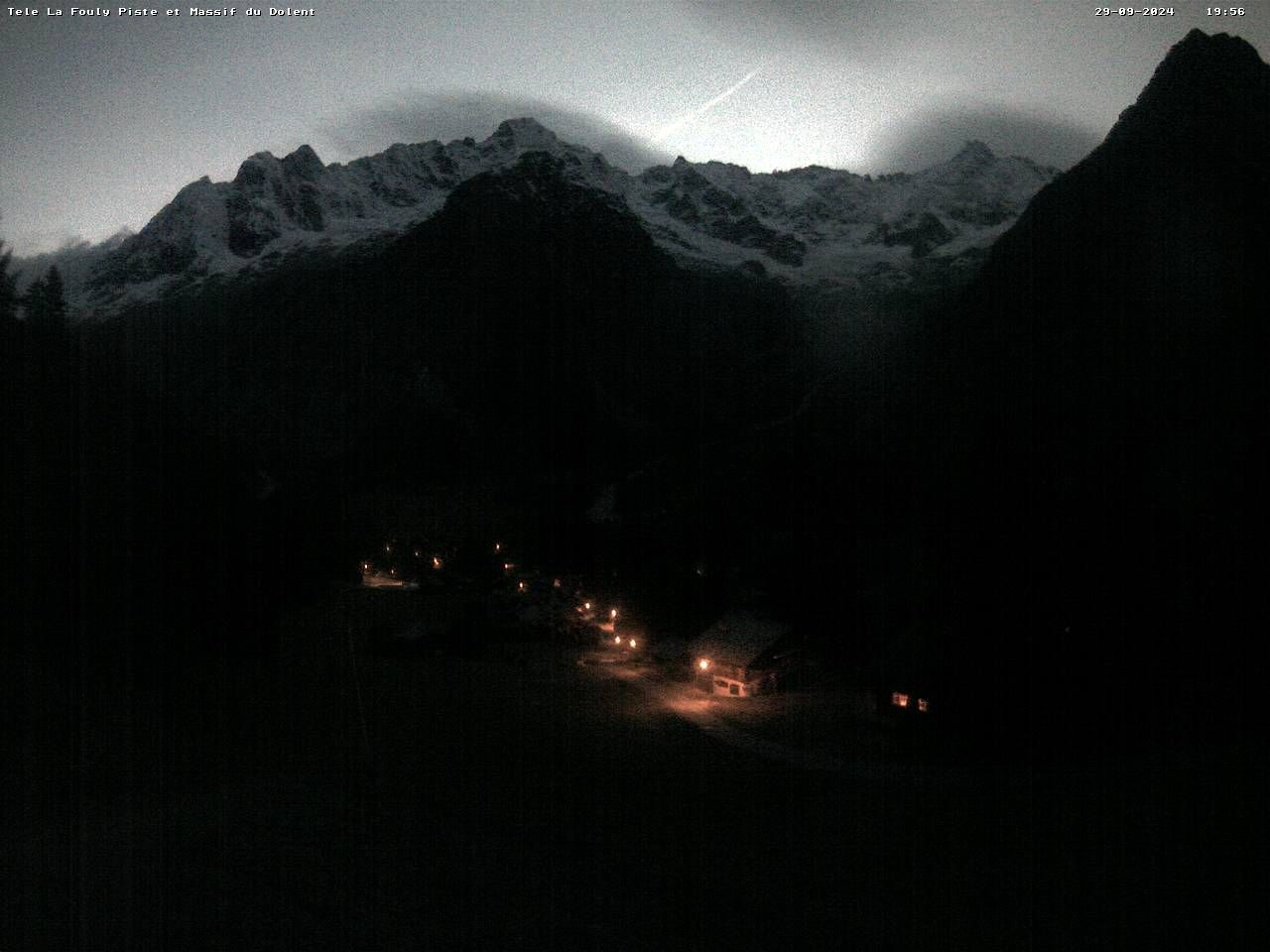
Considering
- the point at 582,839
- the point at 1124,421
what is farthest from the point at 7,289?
the point at 1124,421

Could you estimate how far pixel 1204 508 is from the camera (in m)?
32.0

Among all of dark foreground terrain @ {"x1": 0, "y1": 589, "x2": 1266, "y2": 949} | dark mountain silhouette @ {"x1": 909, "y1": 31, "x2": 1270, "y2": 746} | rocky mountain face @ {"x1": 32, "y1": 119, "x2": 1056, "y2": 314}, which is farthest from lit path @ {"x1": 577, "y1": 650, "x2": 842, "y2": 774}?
rocky mountain face @ {"x1": 32, "y1": 119, "x2": 1056, "y2": 314}

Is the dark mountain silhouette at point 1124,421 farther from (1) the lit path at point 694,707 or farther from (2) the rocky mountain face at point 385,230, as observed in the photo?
(2) the rocky mountain face at point 385,230

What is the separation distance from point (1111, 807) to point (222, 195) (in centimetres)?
20589

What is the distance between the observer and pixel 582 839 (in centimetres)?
1714

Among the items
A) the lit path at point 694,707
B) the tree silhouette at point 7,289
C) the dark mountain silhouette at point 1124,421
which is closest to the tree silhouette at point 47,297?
the tree silhouette at point 7,289

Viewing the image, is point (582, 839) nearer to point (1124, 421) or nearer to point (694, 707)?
point (694, 707)

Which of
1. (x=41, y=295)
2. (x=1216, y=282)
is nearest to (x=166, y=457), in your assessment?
(x=41, y=295)

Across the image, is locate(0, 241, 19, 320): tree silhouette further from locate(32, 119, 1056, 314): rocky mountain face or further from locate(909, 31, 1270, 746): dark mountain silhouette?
locate(32, 119, 1056, 314): rocky mountain face

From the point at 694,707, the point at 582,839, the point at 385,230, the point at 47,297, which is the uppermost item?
the point at 385,230

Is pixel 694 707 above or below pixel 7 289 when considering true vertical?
below

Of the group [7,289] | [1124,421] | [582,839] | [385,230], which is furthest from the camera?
[385,230]

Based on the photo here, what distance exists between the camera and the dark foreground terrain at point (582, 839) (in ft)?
43.5

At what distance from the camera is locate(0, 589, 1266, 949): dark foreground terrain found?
13.3m
